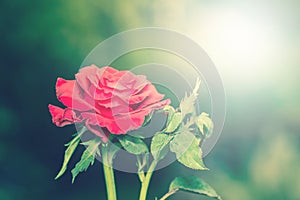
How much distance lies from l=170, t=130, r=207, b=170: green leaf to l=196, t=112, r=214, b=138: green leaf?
0.03 metres

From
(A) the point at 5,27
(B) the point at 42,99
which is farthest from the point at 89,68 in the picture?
(A) the point at 5,27

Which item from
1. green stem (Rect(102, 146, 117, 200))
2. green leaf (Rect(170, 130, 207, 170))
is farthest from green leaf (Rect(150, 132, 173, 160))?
green stem (Rect(102, 146, 117, 200))

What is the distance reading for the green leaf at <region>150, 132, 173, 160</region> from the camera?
3.84 ft

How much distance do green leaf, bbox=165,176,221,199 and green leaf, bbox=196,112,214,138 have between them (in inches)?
4.8

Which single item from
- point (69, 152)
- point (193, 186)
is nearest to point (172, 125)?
point (193, 186)

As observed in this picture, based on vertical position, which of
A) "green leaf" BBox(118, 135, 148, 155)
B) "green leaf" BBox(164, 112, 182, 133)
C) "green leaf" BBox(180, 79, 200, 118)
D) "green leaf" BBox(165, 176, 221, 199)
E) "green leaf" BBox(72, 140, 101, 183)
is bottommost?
"green leaf" BBox(165, 176, 221, 199)

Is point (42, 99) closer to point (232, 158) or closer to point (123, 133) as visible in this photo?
point (123, 133)

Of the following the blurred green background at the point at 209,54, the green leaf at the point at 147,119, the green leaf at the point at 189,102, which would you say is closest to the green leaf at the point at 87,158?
the blurred green background at the point at 209,54

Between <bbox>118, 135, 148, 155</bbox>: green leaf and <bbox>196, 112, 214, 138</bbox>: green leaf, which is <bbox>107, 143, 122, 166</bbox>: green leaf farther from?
<bbox>196, 112, 214, 138</bbox>: green leaf

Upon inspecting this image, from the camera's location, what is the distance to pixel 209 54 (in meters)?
1.20

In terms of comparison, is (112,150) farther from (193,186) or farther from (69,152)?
(193,186)

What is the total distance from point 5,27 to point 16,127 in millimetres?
276

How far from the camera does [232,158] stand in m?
1.18

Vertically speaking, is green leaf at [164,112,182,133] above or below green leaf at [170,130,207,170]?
above
